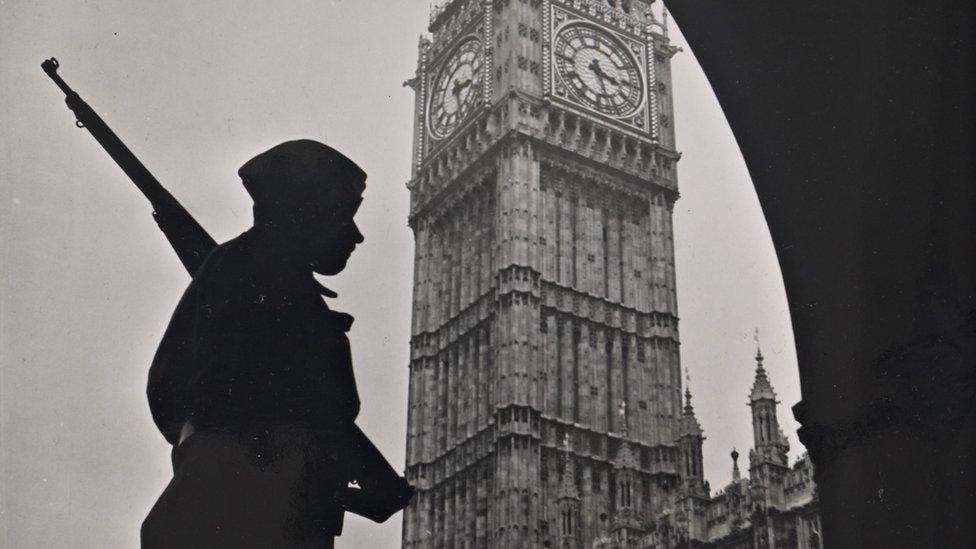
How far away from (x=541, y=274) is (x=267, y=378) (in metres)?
43.9

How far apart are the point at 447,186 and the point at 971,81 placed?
4690 centimetres

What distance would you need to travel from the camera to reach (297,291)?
9.25 ft

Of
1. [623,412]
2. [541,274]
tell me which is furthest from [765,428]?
[541,274]

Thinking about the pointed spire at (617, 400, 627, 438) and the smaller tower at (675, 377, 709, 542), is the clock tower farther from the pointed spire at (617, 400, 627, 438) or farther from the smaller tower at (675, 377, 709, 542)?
the smaller tower at (675, 377, 709, 542)

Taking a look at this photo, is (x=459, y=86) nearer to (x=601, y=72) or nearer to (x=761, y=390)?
(x=601, y=72)

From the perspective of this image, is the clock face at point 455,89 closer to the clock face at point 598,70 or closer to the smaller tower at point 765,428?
the clock face at point 598,70

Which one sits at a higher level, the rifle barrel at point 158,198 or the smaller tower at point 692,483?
the smaller tower at point 692,483

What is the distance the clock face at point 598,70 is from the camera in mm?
49781

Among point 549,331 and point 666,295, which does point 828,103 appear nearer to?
point 549,331

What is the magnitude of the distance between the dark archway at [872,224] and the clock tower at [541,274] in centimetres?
3716

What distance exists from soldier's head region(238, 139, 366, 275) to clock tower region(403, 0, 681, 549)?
1540 inches

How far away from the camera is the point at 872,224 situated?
4465 millimetres

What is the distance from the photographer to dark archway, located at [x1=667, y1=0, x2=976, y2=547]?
4.05 metres

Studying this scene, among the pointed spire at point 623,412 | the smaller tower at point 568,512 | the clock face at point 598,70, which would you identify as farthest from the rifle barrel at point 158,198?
the clock face at point 598,70
